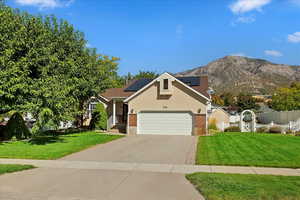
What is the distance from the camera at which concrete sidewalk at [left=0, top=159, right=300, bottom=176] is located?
8.50m

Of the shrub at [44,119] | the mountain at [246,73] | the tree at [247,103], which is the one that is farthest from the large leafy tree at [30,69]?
the mountain at [246,73]

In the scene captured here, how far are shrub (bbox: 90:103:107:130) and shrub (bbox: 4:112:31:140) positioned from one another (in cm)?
707

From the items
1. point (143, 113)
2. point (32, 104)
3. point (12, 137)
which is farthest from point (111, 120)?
point (32, 104)

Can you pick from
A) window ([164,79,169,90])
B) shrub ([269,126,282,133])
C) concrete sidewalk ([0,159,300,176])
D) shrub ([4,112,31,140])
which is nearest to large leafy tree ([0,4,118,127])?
shrub ([4,112,31,140])

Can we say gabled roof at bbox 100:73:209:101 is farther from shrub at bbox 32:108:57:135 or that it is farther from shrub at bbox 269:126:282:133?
shrub at bbox 32:108:57:135

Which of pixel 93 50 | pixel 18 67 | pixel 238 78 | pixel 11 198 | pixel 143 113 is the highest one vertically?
pixel 238 78

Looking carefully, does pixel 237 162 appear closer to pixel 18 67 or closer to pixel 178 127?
pixel 178 127

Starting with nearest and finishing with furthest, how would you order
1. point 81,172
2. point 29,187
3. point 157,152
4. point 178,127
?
point 29,187 → point 81,172 → point 157,152 → point 178,127

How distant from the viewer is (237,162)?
9.80 meters

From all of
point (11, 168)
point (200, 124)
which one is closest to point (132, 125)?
point (200, 124)

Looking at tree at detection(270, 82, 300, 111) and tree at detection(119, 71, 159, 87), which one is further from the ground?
tree at detection(119, 71, 159, 87)

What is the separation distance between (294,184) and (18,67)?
1433cm

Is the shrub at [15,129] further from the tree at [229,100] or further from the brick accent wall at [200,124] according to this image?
the tree at [229,100]

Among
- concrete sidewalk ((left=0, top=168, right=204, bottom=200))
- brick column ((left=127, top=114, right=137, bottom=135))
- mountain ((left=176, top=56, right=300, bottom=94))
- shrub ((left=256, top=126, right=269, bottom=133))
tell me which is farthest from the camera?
mountain ((left=176, top=56, right=300, bottom=94))
